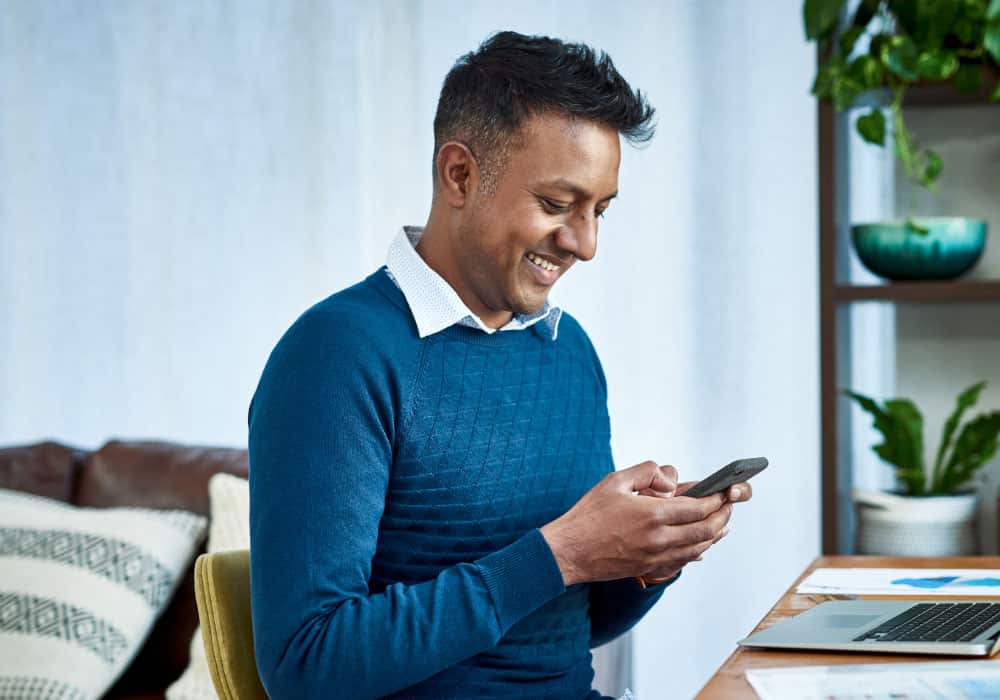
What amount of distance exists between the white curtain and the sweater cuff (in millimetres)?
1620

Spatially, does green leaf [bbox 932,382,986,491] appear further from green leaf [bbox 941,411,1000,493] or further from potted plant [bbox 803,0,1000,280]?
potted plant [bbox 803,0,1000,280]

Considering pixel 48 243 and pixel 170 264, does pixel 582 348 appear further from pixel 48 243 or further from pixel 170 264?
pixel 48 243

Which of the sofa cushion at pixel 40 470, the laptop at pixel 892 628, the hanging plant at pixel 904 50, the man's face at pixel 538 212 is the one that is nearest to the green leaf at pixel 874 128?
the hanging plant at pixel 904 50

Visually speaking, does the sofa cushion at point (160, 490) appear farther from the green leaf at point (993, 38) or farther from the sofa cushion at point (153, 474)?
the green leaf at point (993, 38)

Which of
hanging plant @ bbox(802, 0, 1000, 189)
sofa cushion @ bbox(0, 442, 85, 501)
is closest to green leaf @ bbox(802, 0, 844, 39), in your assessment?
hanging plant @ bbox(802, 0, 1000, 189)

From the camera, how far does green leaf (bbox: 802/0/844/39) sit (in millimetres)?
2189

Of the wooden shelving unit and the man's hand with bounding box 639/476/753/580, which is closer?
the man's hand with bounding box 639/476/753/580

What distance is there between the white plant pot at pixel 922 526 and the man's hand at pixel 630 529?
1206 millimetres

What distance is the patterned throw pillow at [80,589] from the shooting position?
211 cm

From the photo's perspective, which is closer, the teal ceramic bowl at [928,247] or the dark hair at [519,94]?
the dark hair at [519,94]

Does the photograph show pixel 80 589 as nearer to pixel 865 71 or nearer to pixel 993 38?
pixel 865 71

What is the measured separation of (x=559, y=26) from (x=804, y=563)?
1362mm

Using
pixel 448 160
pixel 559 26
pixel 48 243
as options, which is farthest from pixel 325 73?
pixel 448 160

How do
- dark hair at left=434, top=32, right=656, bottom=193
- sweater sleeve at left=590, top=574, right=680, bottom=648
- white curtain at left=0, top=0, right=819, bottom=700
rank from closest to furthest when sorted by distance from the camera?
dark hair at left=434, top=32, right=656, bottom=193 → sweater sleeve at left=590, top=574, right=680, bottom=648 → white curtain at left=0, top=0, right=819, bottom=700
